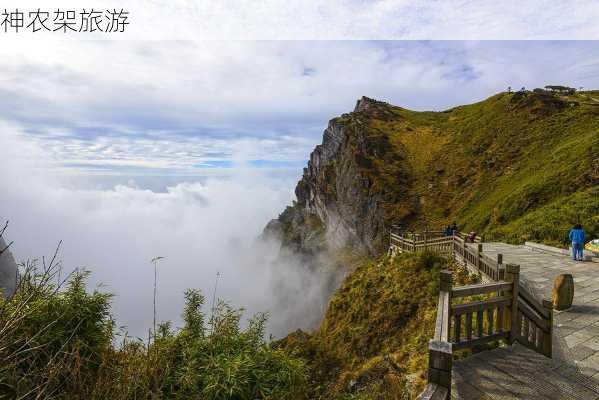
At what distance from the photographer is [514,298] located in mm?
7004

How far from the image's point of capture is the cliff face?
28.3 m

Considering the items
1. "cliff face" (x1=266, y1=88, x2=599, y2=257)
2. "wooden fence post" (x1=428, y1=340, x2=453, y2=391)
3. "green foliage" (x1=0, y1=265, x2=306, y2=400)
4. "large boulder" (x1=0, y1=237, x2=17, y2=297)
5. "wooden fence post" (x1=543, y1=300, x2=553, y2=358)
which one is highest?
"cliff face" (x1=266, y1=88, x2=599, y2=257)

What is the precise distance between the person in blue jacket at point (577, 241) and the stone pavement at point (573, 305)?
0.37 metres

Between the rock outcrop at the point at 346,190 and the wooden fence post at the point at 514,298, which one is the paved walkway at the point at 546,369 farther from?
the rock outcrop at the point at 346,190

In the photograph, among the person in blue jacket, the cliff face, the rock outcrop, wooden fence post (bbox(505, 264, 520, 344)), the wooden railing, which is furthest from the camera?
the rock outcrop

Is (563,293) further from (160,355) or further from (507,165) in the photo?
(507,165)

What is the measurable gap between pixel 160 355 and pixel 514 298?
7.31 m

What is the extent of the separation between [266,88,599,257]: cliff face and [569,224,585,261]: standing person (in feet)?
17.0

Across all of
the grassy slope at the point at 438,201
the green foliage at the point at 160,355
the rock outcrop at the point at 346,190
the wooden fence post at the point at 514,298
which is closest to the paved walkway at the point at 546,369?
the wooden fence post at the point at 514,298

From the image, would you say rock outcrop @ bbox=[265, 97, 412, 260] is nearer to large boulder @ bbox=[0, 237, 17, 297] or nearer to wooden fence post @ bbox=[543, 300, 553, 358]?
wooden fence post @ bbox=[543, 300, 553, 358]

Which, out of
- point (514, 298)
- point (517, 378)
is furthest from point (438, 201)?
point (517, 378)

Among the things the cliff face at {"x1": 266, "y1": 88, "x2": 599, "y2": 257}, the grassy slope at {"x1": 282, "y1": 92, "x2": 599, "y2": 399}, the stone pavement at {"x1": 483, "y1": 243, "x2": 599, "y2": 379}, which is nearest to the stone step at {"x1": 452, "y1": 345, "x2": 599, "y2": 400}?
the stone pavement at {"x1": 483, "y1": 243, "x2": 599, "y2": 379}

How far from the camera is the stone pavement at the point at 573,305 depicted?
23.0 feet

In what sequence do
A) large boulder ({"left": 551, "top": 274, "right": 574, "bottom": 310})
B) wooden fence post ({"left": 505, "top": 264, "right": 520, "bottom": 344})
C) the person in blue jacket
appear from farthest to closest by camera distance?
the person in blue jacket < large boulder ({"left": 551, "top": 274, "right": 574, "bottom": 310}) < wooden fence post ({"left": 505, "top": 264, "right": 520, "bottom": 344})
